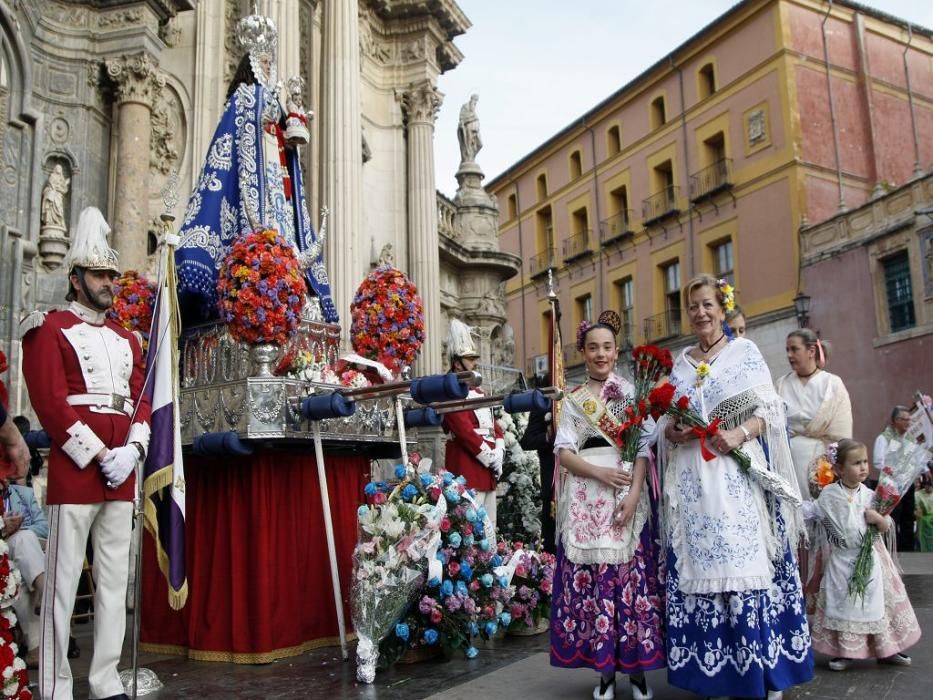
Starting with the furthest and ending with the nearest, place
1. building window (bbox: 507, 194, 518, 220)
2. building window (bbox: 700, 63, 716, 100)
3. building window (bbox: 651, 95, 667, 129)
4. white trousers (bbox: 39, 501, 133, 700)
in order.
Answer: building window (bbox: 507, 194, 518, 220) → building window (bbox: 651, 95, 667, 129) → building window (bbox: 700, 63, 716, 100) → white trousers (bbox: 39, 501, 133, 700)

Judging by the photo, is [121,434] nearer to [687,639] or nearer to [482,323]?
[687,639]

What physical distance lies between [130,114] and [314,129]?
4508mm

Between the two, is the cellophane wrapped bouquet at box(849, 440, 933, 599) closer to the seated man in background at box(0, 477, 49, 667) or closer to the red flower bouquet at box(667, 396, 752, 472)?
the red flower bouquet at box(667, 396, 752, 472)

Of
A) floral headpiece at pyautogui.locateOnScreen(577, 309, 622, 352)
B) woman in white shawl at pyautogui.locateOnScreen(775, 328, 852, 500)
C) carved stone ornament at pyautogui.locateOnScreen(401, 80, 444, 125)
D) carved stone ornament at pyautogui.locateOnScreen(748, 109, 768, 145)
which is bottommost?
woman in white shawl at pyautogui.locateOnScreen(775, 328, 852, 500)

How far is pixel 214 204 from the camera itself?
6473mm

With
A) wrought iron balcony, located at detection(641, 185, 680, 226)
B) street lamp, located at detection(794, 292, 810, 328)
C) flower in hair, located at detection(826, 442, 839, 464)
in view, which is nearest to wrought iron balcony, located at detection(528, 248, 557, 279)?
wrought iron balcony, located at detection(641, 185, 680, 226)

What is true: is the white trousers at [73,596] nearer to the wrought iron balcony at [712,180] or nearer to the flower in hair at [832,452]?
the flower in hair at [832,452]

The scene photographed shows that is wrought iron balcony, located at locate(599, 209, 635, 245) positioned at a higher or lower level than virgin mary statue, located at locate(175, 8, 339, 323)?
higher

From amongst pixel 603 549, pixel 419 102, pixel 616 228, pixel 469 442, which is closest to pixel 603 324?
pixel 603 549

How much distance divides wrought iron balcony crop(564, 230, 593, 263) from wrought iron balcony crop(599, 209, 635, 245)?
91 centimetres

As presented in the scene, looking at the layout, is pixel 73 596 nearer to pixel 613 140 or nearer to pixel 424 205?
pixel 424 205

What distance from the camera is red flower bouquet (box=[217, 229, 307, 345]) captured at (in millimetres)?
5648

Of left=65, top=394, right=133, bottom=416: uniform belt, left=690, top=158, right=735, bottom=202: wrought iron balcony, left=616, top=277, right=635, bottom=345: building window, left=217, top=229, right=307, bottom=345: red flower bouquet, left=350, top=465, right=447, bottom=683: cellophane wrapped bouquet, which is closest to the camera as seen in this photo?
left=65, top=394, right=133, bottom=416: uniform belt

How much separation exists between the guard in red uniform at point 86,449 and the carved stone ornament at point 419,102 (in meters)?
14.7
